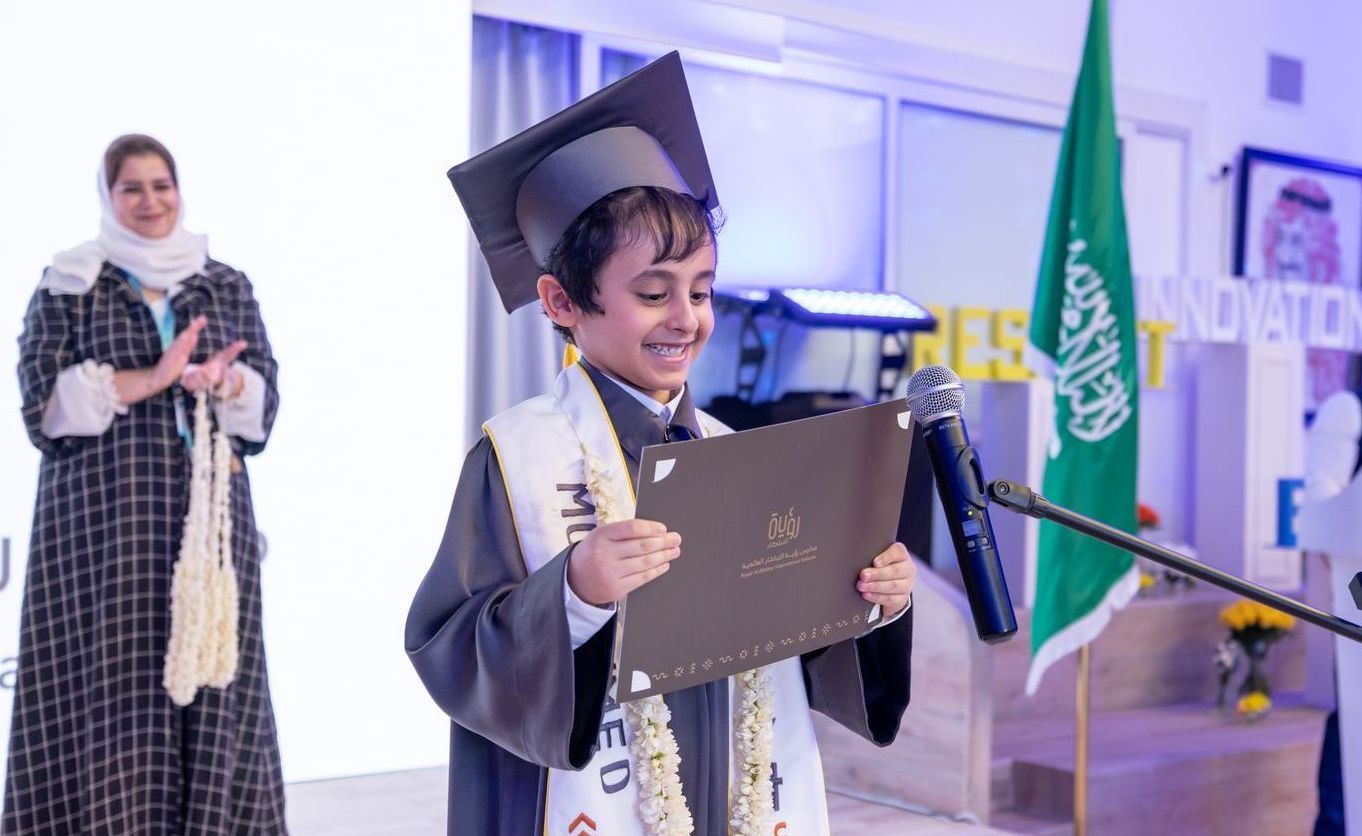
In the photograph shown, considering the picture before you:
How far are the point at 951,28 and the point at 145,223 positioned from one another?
406 cm

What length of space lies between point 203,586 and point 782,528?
2148 millimetres

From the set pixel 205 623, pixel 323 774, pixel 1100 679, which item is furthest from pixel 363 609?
pixel 1100 679

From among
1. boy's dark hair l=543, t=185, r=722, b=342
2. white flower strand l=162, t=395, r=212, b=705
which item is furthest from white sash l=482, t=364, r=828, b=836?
white flower strand l=162, t=395, r=212, b=705

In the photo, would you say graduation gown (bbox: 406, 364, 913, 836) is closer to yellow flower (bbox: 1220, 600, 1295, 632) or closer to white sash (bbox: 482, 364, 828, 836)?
white sash (bbox: 482, 364, 828, 836)

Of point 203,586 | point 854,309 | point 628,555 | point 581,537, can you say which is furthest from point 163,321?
point 854,309

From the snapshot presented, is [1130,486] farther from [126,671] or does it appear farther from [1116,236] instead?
[126,671]

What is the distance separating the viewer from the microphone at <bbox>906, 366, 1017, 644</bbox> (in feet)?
3.76

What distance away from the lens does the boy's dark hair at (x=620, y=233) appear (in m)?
1.47

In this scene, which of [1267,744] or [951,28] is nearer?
[1267,744]

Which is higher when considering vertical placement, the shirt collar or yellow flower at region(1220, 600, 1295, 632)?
the shirt collar

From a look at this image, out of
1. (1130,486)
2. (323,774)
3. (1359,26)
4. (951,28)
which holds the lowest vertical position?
(323,774)

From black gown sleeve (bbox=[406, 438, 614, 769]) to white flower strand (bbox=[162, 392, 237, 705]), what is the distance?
1831 millimetres

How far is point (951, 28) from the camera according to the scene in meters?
6.14

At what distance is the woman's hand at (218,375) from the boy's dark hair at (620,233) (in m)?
1.90
